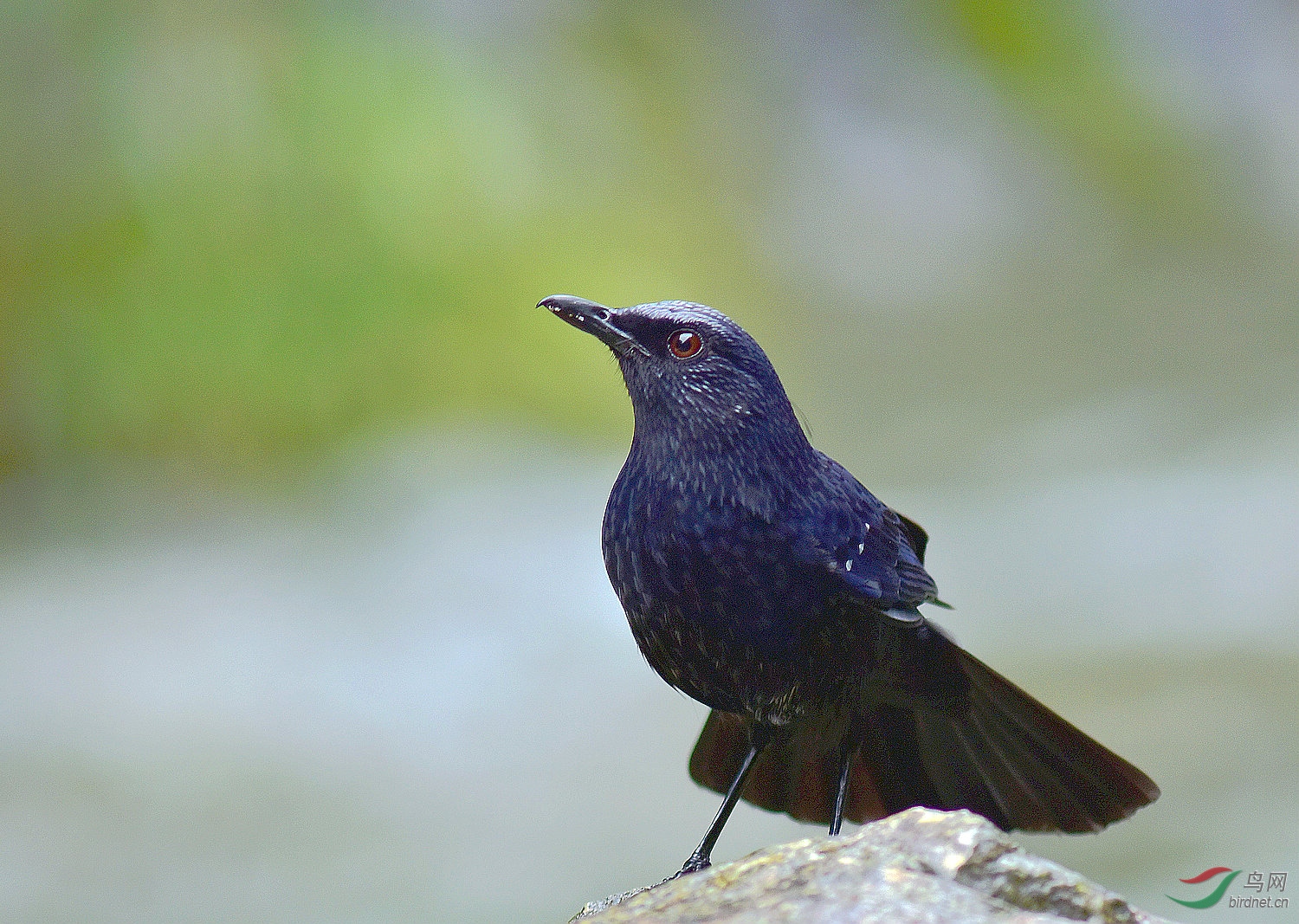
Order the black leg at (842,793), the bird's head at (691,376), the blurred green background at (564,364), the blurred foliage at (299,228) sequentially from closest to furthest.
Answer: the bird's head at (691,376), the black leg at (842,793), the blurred green background at (564,364), the blurred foliage at (299,228)

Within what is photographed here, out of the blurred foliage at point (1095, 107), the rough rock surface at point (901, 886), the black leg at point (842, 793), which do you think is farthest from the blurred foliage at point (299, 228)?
the rough rock surface at point (901, 886)

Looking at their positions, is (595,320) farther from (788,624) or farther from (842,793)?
(842,793)

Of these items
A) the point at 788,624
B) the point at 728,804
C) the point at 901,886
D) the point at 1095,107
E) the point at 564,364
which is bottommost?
the point at 901,886

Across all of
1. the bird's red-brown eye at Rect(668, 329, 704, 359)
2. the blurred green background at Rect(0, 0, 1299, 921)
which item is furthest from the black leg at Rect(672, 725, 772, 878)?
the blurred green background at Rect(0, 0, 1299, 921)

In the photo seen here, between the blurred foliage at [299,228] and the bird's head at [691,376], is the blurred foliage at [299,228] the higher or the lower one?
the higher one

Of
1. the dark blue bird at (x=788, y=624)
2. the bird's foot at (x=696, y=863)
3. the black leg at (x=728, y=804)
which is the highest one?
the dark blue bird at (x=788, y=624)

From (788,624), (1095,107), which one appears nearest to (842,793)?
(788,624)

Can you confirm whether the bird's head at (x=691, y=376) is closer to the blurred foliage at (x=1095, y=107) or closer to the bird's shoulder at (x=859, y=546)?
the bird's shoulder at (x=859, y=546)

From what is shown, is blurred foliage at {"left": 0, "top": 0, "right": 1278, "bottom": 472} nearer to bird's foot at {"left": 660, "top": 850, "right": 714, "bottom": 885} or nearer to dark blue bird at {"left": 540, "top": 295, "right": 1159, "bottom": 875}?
dark blue bird at {"left": 540, "top": 295, "right": 1159, "bottom": 875}
